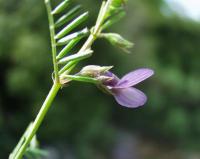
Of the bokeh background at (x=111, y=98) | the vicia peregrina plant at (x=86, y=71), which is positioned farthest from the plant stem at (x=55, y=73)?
the bokeh background at (x=111, y=98)

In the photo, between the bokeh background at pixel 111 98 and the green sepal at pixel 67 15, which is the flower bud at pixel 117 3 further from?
the bokeh background at pixel 111 98

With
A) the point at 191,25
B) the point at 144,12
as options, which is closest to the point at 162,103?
the point at 144,12

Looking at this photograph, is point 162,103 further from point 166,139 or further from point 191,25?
point 191,25

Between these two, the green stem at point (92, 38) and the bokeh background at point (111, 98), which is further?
the bokeh background at point (111, 98)

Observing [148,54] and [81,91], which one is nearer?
[81,91]

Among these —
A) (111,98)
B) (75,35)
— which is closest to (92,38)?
(75,35)

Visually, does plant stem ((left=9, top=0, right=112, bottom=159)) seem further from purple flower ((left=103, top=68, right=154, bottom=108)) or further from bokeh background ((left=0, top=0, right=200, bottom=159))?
bokeh background ((left=0, top=0, right=200, bottom=159))

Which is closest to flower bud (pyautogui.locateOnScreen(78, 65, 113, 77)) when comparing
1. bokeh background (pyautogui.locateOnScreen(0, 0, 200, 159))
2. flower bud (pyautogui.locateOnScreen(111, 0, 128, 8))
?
flower bud (pyautogui.locateOnScreen(111, 0, 128, 8))
